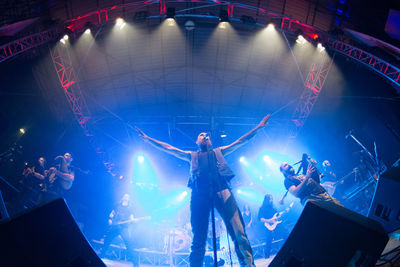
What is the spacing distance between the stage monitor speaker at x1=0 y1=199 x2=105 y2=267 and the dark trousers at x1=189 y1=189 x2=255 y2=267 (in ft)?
5.58

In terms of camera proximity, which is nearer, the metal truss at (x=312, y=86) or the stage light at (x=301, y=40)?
the stage light at (x=301, y=40)

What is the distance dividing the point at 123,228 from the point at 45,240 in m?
6.85

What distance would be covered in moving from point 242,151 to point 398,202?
42.2 ft

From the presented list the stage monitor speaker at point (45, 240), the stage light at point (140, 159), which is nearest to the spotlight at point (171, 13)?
the stage light at point (140, 159)

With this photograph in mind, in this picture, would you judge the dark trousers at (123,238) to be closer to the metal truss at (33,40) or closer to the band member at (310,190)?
the band member at (310,190)

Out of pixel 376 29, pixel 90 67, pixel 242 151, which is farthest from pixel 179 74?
pixel 376 29

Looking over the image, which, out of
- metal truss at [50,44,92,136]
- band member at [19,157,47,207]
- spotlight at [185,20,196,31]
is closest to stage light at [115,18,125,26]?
metal truss at [50,44,92,136]

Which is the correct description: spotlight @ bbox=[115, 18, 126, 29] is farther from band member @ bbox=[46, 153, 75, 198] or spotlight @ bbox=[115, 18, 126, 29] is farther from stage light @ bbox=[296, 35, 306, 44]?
stage light @ bbox=[296, 35, 306, 44]

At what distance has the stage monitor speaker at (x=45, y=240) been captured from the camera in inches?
65.7

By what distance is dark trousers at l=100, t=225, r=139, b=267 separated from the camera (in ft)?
24.2

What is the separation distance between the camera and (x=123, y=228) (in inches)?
317

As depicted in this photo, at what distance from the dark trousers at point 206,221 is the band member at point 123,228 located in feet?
15.1

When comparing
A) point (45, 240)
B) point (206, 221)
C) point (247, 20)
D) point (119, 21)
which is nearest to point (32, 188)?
point (206, 221)

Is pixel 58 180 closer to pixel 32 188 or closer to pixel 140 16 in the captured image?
pixel 32 188
